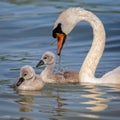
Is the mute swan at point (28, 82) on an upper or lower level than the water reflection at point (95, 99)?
upper

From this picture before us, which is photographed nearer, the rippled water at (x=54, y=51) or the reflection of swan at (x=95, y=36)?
the rippled water at (x=54, y=51)

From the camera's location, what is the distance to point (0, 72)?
1574cm

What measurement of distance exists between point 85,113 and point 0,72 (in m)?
4.19

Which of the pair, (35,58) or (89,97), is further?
(35,58)

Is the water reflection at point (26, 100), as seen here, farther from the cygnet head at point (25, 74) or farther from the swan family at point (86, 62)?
the swan family at point (86, 62)

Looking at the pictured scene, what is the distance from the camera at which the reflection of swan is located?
1465cm

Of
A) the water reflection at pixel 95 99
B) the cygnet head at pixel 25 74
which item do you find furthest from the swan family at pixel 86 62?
the cygnet head at pixel 25 74

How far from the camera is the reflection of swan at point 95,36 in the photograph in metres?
14.7

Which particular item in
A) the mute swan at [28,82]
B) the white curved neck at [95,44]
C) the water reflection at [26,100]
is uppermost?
the white curved neck at [95,44]

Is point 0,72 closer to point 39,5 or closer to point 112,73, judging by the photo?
point 112,73

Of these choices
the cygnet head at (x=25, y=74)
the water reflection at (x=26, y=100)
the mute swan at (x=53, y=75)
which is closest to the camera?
the water reflection at (x=26, y=100)

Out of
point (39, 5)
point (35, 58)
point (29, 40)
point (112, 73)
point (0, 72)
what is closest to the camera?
point (112, 73)

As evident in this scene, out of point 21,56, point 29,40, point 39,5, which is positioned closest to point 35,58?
point 21,56

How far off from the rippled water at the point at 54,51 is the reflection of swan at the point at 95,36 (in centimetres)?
33
